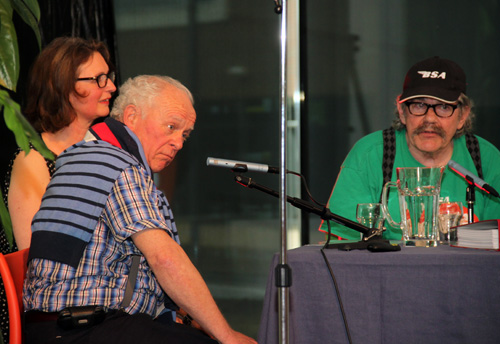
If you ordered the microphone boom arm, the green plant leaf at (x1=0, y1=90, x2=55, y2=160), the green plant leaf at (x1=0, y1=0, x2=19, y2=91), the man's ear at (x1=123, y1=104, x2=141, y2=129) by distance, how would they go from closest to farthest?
1. the green plant leaf at (x1=0, y1=90, x2=55, y2=160)
2. the green plant leaf at (x1=0, y1=0, x2=19, y2=91)
3. the microphone boom arm
4. the man's ear at (x1=123, y1=104, x2=141, y2=129)

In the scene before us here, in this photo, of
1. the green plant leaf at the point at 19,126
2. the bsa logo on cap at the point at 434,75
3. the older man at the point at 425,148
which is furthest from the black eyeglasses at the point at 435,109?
the green plant leaf at the point at 19,126

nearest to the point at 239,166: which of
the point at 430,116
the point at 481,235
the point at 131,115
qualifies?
the point at 131,115

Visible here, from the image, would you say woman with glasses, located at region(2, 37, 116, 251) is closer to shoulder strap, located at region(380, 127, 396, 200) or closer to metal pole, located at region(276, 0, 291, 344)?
shoulder strap, located at region(380, 127, 396, 200)

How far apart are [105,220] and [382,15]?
9.08 feet

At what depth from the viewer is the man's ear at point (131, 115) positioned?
188 centimetres

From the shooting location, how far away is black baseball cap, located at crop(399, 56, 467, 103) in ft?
7.22

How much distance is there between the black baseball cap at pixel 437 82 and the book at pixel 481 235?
81cm

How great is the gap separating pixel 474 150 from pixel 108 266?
5.37 ft

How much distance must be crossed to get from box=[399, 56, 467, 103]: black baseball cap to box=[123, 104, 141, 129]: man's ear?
1.07m

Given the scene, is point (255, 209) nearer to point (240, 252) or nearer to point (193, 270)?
point (240, 252)

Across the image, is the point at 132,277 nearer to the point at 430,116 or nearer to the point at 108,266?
the point at 108,266

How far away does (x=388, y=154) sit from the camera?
238 centimetres

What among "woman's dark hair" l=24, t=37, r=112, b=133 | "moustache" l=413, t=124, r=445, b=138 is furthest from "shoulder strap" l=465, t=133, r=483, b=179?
"woman's dark hair" l=24, t=37, r=112, b=133

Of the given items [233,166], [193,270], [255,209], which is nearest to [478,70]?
[255,209]
